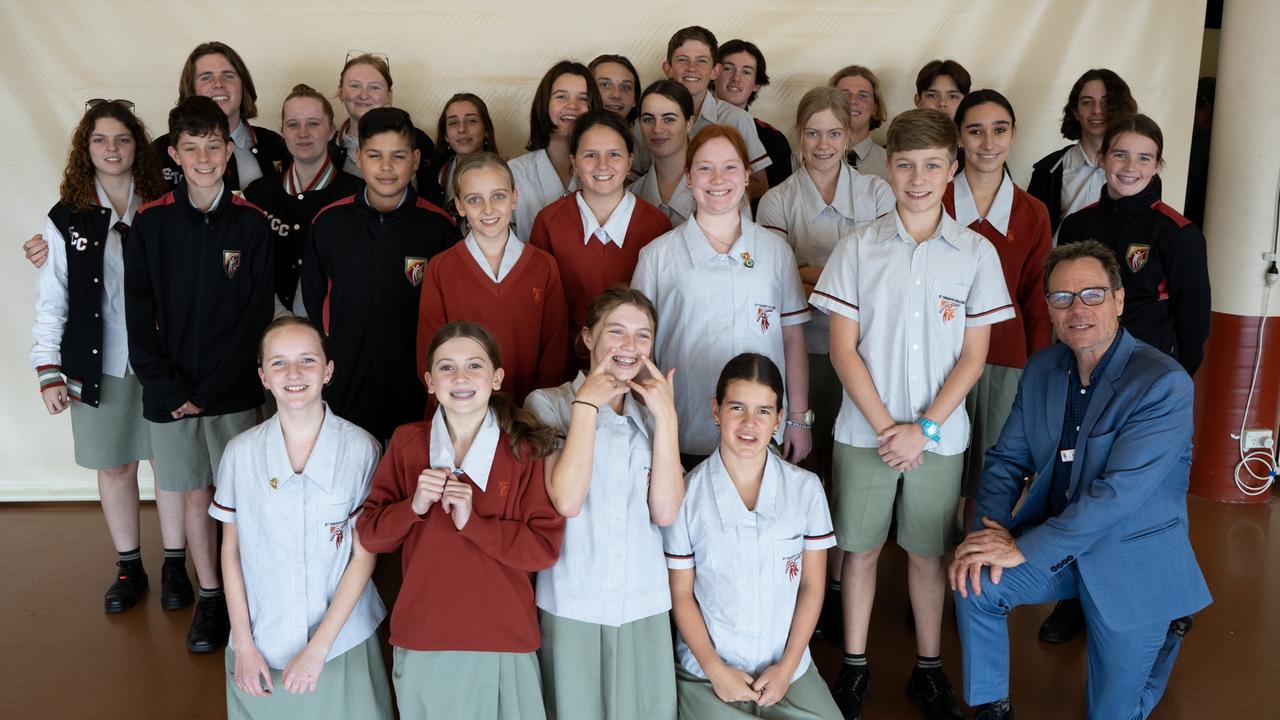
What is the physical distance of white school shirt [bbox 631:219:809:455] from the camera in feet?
9.02

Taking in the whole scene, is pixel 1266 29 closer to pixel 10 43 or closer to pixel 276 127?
pixel 276 127

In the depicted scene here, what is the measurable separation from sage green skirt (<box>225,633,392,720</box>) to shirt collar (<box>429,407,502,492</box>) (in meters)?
0.57

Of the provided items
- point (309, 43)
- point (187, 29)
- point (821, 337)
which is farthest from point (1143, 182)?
point (187, 29)

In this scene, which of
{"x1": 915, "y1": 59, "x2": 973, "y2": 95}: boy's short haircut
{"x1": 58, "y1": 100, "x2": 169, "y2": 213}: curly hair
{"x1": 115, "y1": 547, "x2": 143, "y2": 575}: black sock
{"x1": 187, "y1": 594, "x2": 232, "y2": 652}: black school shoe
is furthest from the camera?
{"x1": 915, "y1": 59, "x2": 973, "y2": 95}: boy's short haircut

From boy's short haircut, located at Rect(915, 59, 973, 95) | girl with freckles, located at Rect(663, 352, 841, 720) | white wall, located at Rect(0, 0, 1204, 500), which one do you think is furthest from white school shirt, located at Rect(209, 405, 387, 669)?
boy's short haircut, located at Rect(915, 59, 973, 95)

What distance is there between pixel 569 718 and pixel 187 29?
3622mm

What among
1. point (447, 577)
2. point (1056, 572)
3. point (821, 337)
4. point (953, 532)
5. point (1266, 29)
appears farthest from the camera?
point (1266, 29)

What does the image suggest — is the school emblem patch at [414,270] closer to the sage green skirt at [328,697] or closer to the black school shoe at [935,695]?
the sage green skirt at [328,697]

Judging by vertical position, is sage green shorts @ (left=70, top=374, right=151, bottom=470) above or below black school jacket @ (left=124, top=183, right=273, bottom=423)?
below

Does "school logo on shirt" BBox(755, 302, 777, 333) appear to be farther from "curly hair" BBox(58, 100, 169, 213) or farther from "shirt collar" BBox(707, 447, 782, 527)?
"curly hair" BBox(58, 100, 169, 213)

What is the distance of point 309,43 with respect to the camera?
4395mm

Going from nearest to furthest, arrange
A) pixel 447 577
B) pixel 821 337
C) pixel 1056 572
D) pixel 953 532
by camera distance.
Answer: pixel 447 577 < pixel 1056 572 < pixel 953 532 < pixel 821 337

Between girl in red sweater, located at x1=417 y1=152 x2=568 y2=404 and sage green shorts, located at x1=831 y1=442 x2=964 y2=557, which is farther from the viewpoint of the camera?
girl in red sweater, located at x1=417 y1=152 x2=568 y2=404

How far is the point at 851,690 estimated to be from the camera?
2771mm
